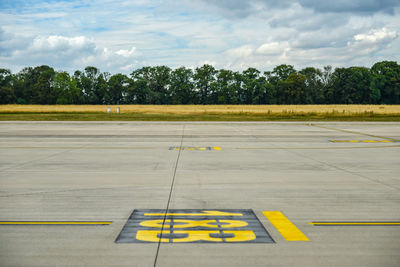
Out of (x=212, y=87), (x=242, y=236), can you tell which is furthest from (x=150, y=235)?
(x=212, y=87)

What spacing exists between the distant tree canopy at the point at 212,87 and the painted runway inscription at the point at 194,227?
11160 cm

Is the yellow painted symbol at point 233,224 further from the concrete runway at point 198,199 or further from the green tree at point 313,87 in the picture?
the green tree at point 313,87

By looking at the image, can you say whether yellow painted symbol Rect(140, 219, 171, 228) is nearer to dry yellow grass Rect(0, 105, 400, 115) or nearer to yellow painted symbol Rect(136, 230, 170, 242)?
yellow painted symbol Rect(136, 230, 170, 242)

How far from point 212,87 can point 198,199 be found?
11441 centimetres

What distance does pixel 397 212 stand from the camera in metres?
6.39

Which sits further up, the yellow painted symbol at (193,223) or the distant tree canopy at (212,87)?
the distant tree canopy at (212,87)

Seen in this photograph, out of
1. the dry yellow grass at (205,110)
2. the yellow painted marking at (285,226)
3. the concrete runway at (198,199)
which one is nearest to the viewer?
the concrete runway at (198,199)

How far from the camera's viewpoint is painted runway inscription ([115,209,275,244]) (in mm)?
5038

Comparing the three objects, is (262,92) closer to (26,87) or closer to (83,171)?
(26,87)

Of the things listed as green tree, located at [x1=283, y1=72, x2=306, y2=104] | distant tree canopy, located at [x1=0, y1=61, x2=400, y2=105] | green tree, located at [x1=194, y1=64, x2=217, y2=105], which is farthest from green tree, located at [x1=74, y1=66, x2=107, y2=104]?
green tree, located at [x1=283, y1=72, x2=306, y2=104]

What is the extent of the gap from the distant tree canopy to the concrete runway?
105 meters

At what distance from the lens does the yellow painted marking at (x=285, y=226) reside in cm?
512

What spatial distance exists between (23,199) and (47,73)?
427 ft

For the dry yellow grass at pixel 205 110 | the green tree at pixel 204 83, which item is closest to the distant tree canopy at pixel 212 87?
the green tree at pixel 204 83
